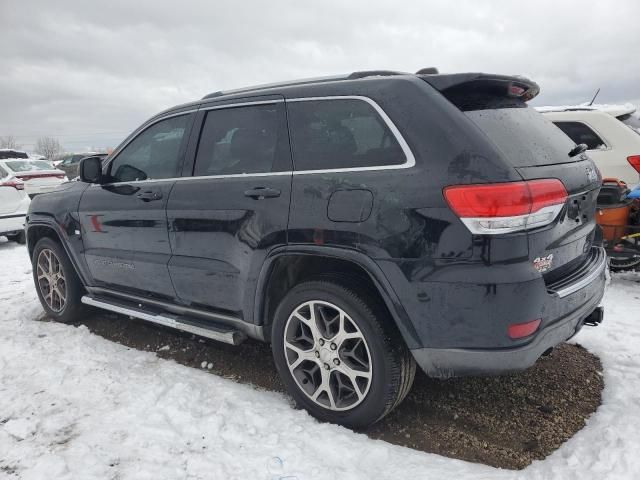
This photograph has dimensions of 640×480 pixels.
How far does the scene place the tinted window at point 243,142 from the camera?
294 centimetres

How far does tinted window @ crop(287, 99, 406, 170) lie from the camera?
249cm

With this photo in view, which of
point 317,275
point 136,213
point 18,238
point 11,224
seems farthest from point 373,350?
point 18,238

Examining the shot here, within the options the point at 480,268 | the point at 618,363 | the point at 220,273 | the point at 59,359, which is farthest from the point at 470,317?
the point at 59,359

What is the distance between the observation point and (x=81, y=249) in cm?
427

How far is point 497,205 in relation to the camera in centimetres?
213

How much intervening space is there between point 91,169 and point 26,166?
9.68m

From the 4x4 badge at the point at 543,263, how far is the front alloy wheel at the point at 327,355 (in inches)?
36.9

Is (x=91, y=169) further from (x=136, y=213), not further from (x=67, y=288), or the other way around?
(x=67, y=288)

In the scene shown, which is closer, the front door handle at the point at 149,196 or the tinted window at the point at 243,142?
the tinted window at the point at 243,142

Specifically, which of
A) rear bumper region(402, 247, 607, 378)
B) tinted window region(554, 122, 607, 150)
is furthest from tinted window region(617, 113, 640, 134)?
rear bumper region(402, 247, 607, 378)

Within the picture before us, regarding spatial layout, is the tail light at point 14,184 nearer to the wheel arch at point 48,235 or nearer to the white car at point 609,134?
the wheel arch at point 48,235

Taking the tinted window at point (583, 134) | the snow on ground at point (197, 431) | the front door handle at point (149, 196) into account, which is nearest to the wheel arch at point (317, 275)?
the snow on ground at point (197, 431)

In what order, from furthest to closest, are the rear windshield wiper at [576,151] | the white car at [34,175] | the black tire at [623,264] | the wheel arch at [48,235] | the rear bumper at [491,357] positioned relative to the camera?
the white car at [34,175] < the black tire at [623,264] < the wheel arch at [48,235] < the rear windshield wiper at [576,151] < the rear bumper at [491,357]

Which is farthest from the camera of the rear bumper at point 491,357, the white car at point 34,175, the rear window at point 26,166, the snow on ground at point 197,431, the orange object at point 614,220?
the rear window at point 26,166
